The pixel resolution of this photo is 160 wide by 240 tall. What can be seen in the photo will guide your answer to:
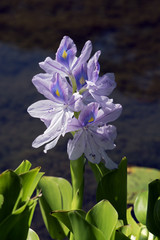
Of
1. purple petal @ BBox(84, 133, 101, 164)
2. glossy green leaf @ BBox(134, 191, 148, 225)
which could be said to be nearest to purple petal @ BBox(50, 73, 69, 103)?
purple petal @ BBox(84, 133, 101, 164)

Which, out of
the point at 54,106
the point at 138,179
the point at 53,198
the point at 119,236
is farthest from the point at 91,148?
the point at 138,179

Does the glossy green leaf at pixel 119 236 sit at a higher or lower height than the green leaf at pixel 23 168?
lower

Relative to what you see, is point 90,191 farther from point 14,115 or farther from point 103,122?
point 103,122

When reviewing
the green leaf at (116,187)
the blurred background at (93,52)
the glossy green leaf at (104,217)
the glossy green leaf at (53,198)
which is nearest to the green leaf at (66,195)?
the glossy green leaf at (53,198)

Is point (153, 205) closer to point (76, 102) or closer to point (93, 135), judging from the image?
point (93, 135)

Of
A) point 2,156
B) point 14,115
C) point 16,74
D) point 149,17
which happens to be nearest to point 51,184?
point 2,156

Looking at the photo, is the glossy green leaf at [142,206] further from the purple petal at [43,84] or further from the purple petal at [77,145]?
the purple petal at [43,84]
